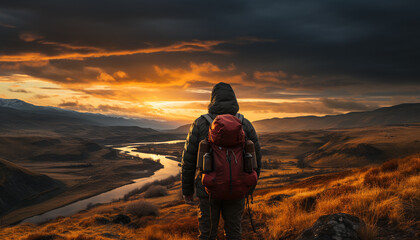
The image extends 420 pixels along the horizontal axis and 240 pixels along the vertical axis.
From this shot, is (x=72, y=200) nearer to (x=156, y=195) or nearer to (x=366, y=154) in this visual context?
(x=156, y=195)

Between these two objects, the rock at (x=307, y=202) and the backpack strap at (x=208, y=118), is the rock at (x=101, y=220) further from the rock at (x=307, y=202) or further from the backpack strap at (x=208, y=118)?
the backpack strap at (x=208, y=118)

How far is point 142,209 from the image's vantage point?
21516 mm

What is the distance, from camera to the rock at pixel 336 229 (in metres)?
4.27

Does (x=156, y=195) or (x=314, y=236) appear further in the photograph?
(x=156, y=195)

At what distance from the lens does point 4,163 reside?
65125 millimetres

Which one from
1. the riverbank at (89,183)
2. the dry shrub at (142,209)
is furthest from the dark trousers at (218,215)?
the riverbank at (89,183)

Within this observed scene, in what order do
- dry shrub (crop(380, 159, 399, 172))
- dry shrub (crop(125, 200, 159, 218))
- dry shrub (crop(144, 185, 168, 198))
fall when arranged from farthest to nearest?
dry shrub (crop(144, 185, 168, 198))
dry shrub (crop(125, 200, 159, 218))
dry shrub (crop(380, 159, 399, 172))

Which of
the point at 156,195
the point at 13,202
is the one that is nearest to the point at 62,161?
the point at 13,202

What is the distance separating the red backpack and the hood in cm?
Result: 40

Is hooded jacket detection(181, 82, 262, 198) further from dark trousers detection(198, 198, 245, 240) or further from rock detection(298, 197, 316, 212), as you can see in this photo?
rock detection(298, 197, 316, 212)

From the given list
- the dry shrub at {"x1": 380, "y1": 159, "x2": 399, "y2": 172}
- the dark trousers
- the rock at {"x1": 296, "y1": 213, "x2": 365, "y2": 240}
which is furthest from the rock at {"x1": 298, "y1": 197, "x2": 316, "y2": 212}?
the dry shrub at {"x1": 380, "y1": 159, "x2": 399, "y2": 172}

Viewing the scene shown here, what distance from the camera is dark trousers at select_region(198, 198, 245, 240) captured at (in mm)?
4203

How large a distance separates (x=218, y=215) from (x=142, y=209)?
19273 mm

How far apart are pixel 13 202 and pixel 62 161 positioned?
6809cm
